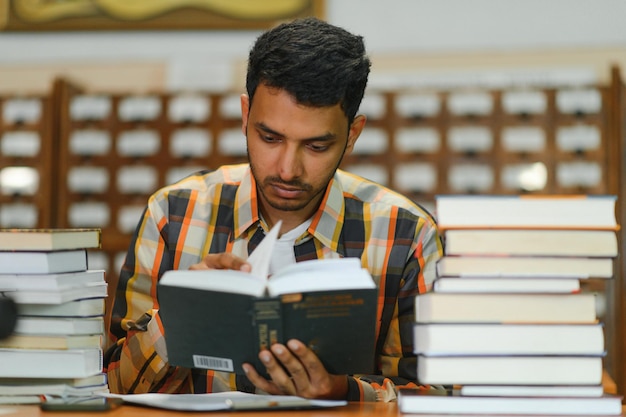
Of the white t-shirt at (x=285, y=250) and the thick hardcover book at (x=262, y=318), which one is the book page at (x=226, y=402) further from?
the white t-shirt at (x=285, y=250)

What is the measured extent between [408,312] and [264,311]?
2.20 ft

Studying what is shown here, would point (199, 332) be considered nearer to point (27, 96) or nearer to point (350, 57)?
point (350, 57)

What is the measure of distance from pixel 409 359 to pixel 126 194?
1799 millimetres

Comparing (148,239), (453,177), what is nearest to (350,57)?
(148,239)

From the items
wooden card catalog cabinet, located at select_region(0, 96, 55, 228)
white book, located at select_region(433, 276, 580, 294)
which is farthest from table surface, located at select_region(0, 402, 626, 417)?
wooden card catalog cabinet, located at select_region(0, 96, 55, 228)

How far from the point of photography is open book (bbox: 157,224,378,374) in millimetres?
1169

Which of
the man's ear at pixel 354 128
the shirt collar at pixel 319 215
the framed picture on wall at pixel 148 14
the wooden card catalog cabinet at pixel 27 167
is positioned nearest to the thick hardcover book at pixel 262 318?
the shirt collar at pixel 319 215

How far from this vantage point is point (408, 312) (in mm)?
1794

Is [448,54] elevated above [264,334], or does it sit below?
above

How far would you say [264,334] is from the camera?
4.08ft

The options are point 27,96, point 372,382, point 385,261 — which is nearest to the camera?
point 372,382

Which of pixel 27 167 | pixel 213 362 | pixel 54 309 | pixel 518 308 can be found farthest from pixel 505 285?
pixel 27 167

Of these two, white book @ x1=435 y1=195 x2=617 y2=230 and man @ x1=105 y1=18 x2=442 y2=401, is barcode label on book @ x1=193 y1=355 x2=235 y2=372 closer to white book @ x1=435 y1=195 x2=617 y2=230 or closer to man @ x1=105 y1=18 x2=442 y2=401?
man @ x1=105 y1=18 x2=442 y2=401

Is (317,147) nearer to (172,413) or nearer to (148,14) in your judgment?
(172,413)
